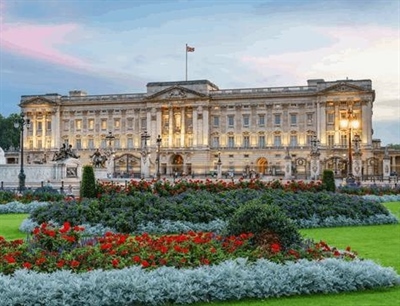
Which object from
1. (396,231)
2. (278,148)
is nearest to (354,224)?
(396,231)

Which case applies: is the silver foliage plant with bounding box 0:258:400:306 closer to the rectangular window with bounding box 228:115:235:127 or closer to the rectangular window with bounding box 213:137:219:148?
the rectangular window with bounding box 213:137:219:148

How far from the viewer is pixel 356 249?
45.9 feet

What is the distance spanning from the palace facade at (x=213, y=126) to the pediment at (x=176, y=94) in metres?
0.16

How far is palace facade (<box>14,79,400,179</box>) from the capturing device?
87250 mm

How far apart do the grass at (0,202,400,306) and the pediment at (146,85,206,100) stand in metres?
68.0

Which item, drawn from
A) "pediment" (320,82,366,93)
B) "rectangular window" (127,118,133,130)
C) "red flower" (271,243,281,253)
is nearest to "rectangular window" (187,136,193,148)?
"rectangular window" (127,118,133,130)

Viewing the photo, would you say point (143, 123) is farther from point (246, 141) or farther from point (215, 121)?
point (246, 141)

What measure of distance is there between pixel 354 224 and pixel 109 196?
8171 millimetres

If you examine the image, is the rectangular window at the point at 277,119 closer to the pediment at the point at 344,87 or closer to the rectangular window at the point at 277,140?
the rectangular window at the point at 277,140

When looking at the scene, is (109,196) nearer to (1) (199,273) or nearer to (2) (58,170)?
(1) (199,273)

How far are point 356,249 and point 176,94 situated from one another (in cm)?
8146

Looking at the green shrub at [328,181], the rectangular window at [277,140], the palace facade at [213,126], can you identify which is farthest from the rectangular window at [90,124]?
the green shrub at [328,181]

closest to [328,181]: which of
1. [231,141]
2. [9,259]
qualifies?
[9,259]

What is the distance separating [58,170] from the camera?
153ft
